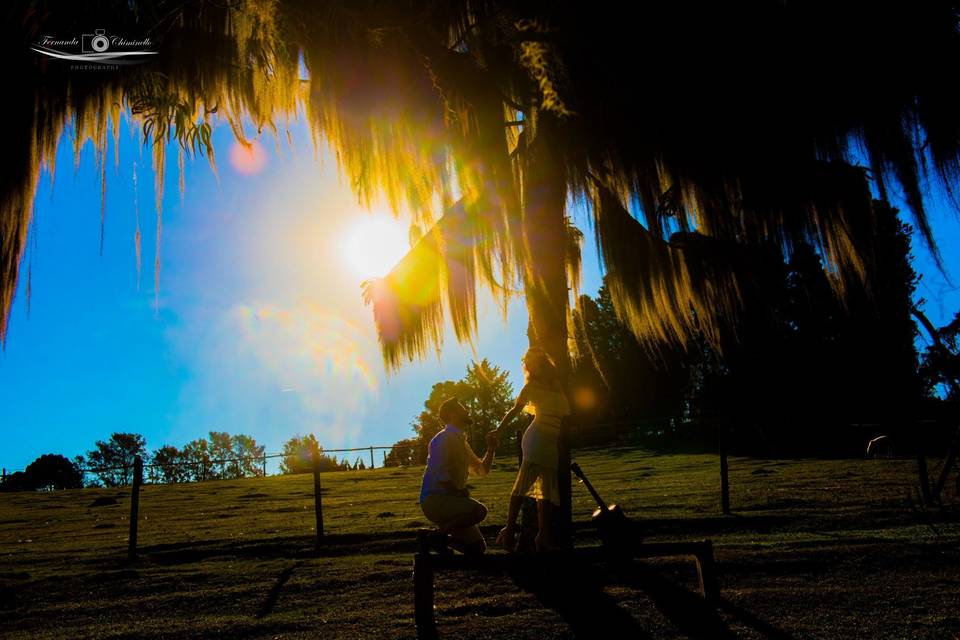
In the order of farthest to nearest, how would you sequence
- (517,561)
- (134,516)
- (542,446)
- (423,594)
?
(134,516)
(542,446)
(423,594)
(517,561)

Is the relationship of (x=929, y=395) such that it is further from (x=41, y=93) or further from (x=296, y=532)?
(x=41, y=93)

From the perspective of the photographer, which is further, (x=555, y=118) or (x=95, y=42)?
(x=555, y=118)

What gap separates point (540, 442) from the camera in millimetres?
5176

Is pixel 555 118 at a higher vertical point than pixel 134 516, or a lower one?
higher

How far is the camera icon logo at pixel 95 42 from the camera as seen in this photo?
324 centimetres

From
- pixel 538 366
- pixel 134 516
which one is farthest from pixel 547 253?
pixel 134 516

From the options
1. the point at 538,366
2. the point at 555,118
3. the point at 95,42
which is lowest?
the point at 538,366

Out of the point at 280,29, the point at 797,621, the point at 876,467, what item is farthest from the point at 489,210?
the point at 876,467

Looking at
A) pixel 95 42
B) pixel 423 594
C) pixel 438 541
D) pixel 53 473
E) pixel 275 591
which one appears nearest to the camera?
pixel 95 42

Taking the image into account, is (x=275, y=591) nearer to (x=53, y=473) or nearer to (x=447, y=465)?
(x=447, y=465)

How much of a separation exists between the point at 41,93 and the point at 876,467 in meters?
16.0

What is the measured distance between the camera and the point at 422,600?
392 centimetres

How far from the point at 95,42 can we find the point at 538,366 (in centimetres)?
358

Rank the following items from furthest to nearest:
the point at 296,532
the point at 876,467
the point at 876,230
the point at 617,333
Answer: the point at 617,333 < the point at 876,467 < the point at 296,532 < the point at 876,230
